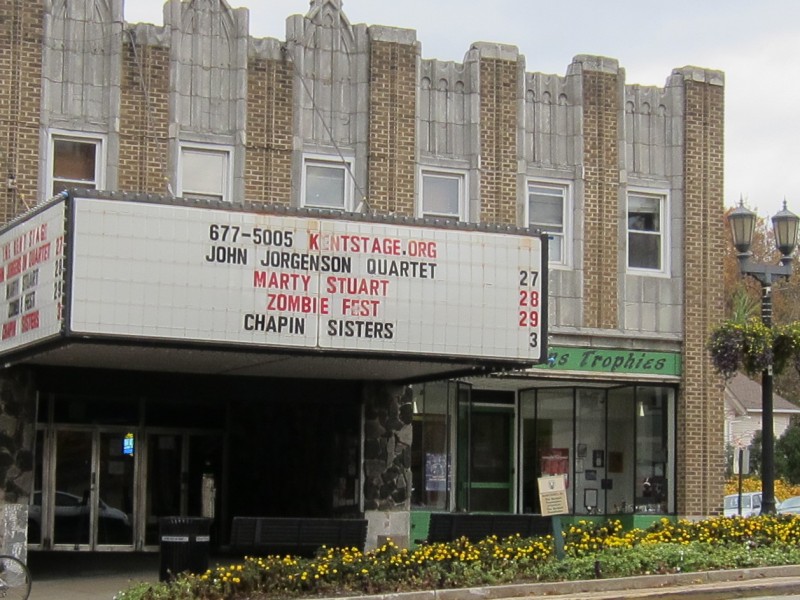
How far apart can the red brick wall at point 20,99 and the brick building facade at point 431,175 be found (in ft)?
0.10

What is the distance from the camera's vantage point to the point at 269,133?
24.4 metres

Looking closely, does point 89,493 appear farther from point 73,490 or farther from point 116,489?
point 116,489

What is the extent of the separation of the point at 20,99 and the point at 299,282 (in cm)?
626

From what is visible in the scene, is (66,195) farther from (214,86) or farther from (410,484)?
(410,484)

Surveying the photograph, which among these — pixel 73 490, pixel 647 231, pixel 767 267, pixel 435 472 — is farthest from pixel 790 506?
pixel 73 490

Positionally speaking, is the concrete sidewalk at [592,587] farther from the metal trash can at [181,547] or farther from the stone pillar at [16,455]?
the metal trash can at [181,547]

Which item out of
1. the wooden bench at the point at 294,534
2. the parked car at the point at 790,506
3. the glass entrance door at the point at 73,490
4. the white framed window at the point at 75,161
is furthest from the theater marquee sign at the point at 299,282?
the parked car at the point at 790,506

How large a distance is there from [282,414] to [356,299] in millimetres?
7728

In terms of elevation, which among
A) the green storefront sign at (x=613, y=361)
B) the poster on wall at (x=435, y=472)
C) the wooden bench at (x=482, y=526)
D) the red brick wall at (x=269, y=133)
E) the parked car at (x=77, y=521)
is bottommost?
the parked car at (x=77, y=521)

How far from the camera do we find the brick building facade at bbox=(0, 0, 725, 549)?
76.8 feet

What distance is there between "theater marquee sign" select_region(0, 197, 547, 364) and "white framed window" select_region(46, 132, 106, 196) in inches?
113

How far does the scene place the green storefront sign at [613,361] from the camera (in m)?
26.2

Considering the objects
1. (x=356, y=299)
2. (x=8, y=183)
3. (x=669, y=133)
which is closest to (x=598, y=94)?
(x=669, y=133)

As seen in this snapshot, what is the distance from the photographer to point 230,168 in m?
24.2
